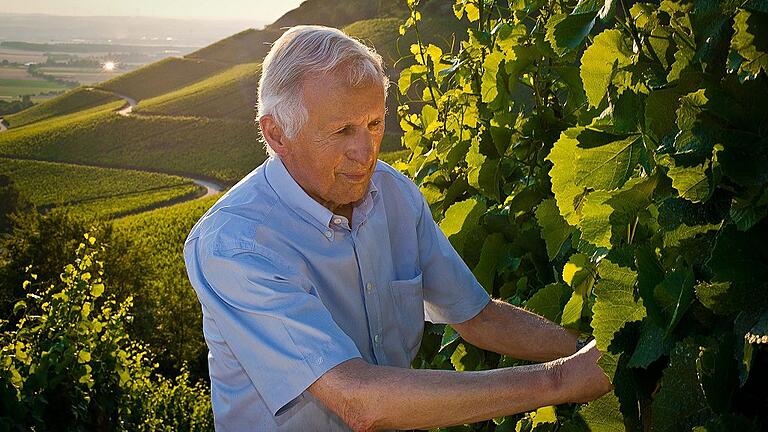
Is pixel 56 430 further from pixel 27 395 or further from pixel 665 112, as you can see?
pixel 665 112

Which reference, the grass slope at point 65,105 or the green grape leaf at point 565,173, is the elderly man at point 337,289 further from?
the grass slope at point 65,105

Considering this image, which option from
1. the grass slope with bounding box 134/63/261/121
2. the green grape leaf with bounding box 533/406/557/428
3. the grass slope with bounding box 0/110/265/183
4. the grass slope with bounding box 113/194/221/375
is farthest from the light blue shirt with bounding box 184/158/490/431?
the grass slope with bounding box 134/63/261/121

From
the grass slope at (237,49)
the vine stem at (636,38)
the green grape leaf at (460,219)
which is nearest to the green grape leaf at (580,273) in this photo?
the vine stem at (636,38)

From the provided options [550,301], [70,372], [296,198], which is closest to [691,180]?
[550,301]

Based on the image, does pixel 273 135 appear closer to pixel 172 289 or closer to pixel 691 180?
pixel 691 180

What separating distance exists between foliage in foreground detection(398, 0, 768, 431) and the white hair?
1.06 feet

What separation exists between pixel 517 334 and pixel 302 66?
61cm

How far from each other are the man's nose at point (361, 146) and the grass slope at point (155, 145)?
50052mm

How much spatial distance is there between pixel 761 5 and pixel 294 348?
0.86 metres

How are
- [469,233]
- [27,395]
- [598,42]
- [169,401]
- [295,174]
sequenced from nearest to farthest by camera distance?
[598,42]
[295,174]
[469,233]
[27,395]
[169,401]

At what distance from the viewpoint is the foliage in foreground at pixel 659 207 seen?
2.80ft

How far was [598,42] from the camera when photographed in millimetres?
1243

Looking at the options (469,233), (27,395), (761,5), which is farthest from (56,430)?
(761,5)

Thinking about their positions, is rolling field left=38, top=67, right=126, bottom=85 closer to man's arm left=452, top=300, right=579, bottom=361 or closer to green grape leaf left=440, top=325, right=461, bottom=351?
green grape leaf left=440, top=325, right=461, bottom=351
